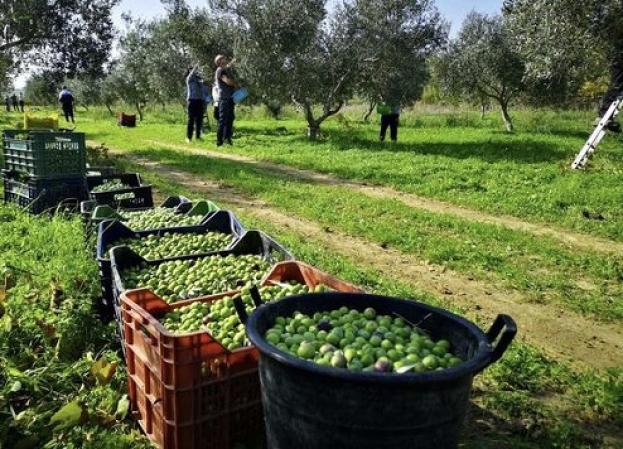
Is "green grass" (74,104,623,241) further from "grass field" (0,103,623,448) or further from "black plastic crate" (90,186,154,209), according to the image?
"black plastic crate" (90,186,154,209)

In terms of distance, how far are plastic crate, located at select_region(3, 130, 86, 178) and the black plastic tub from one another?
6.20 meters

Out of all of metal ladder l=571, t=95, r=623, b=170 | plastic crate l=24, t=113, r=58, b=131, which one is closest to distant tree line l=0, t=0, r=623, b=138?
metal ladder l=571, t=95, r=623, b=170

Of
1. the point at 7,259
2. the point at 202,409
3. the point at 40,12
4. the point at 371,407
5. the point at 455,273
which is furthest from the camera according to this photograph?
the point at 40,12

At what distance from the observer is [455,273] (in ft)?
19.2

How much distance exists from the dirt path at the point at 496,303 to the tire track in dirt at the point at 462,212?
6cm

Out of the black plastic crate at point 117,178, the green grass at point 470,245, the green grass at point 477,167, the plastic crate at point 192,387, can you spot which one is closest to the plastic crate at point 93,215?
the black plastic crate at point 117,178

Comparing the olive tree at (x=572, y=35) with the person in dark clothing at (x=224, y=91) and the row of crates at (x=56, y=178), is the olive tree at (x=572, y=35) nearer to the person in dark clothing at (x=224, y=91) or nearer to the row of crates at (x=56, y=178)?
the person in dark clothing at (x=224, y=91)

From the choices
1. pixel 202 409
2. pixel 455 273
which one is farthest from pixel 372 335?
pixel 455 273

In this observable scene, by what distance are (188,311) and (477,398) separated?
1.95 m

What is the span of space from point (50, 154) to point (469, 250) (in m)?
5.72

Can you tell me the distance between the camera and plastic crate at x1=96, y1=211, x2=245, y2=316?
4207mm

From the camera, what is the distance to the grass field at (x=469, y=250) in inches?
134

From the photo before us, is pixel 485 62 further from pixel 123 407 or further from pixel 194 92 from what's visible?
pixel 123 407

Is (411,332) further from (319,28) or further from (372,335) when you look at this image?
(319,28)
